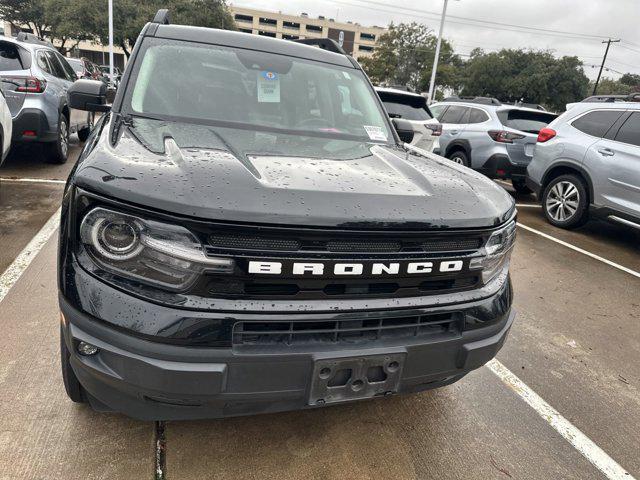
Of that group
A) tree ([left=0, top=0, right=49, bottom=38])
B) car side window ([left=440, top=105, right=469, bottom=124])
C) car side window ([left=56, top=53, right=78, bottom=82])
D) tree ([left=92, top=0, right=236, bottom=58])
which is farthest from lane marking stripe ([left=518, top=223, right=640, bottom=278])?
tree ([left=0, top=0, right=49, bottom=38])

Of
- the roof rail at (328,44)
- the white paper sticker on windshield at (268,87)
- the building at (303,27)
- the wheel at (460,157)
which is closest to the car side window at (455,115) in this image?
the wheel at (460,157)

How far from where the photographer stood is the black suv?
1504 mm

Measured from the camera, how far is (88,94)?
3.14m

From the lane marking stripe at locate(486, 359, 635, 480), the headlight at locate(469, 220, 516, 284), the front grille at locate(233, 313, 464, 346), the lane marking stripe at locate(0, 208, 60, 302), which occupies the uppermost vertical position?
the headlight at locate(469, 220, 516, 284)

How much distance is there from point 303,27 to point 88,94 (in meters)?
102

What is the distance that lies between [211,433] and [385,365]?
0.97m

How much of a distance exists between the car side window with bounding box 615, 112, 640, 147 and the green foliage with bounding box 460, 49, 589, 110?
141ft

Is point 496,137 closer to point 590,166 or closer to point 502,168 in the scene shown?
point 502,168

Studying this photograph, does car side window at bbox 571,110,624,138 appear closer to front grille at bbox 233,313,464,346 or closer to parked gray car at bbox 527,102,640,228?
parked gray car at bbox 527,102,640,228

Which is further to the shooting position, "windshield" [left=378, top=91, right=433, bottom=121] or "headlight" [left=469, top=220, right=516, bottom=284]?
"windshield" [left=378, top=91, right=433, bottom=121]

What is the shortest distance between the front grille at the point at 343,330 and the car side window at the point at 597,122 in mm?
5502

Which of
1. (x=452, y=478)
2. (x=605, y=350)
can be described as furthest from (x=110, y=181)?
(x=605, y=350)

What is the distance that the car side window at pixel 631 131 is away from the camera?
5.64m

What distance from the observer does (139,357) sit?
1491 mm
